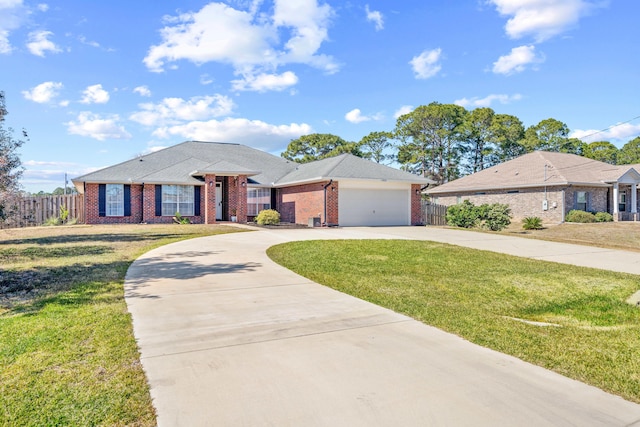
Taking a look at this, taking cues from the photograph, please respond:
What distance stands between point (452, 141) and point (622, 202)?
20.4 meters

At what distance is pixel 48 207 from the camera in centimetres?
2331

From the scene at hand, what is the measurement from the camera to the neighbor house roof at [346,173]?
21438mm

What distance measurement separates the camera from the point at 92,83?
1694cm

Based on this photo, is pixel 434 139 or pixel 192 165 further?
pixel 434 139

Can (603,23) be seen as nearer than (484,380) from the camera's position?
No

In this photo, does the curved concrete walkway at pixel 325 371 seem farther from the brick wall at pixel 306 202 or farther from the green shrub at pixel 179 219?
the green shrub at pixel 179 219

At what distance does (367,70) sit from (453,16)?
23.3ft

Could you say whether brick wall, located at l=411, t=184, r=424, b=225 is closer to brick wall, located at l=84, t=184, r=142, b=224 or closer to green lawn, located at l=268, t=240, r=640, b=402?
green lawn, located at l=268, t=240, r=640, b=402

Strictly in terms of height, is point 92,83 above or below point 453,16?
below

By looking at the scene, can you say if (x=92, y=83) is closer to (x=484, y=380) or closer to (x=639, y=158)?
(x=484, y=380)

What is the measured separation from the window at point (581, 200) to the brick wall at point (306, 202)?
1682 cm

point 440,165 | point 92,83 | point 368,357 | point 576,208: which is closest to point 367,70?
point 92,83

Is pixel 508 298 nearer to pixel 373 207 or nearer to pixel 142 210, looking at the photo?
pixel 373 207

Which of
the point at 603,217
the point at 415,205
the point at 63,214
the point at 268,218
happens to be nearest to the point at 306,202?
the point at 268,218
